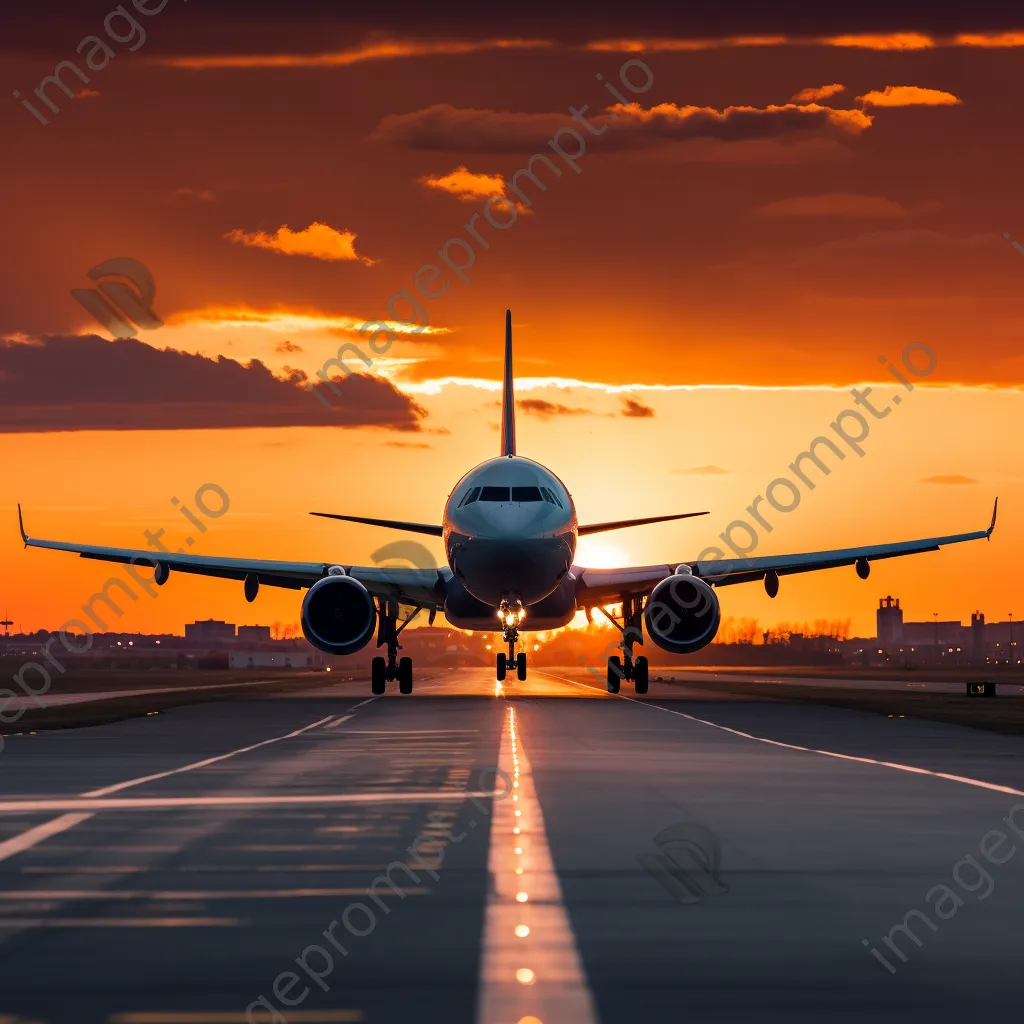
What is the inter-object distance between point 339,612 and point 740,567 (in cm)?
1355

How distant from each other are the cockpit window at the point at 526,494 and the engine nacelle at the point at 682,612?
5.85 m

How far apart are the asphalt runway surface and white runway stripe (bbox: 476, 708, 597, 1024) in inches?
1.4

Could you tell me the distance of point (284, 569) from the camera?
61438mm

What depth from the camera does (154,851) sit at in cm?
1656

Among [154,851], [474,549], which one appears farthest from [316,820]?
[474,549]

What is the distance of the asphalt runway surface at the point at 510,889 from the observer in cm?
978

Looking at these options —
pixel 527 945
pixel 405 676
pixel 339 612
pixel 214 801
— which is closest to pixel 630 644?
pixel 405 676

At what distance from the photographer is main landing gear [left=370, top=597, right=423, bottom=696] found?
61438mm

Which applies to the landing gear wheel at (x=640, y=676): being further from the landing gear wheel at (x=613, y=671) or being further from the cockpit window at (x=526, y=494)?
the cockpit window at (x=526, y=494)

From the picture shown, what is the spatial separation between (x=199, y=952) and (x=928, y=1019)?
171 inches

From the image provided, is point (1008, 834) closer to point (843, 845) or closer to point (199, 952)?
point (843, 845)

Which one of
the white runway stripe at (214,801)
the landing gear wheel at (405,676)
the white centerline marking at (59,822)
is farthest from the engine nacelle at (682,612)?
the white runway stripe at (214,801)

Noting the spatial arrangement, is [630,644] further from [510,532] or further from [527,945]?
[527,945]

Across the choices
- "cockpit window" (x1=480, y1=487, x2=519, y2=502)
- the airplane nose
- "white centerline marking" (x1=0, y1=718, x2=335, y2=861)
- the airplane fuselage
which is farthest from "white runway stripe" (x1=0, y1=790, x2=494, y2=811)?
"cockpit window" (x1=480, y1=487, x2=519, y2=502)
